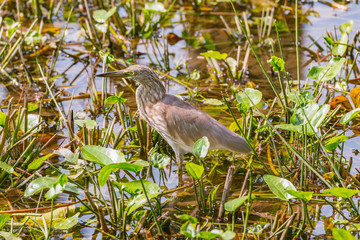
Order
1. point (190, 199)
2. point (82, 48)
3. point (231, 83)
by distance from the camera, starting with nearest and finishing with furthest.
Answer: point (190, 199)
point (231, 83)
point (82, 48)

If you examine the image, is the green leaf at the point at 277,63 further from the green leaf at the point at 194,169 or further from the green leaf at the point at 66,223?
the green leaf at the point at 66,223

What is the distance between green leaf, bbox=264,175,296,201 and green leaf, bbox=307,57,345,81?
0.98 m

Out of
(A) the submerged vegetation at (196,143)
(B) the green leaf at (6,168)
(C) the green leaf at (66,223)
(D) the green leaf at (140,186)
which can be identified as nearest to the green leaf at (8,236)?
(A) the submerged vegetation at (196,143)

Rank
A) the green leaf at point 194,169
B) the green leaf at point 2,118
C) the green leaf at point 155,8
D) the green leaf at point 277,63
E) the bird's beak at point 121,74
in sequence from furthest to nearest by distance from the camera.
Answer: the green leaf at point 155,8 → the bird's beak at point 121,74 → the green leaf at point 2,118 → the green leaf at point 277,63 → the green leaf at point 194,169

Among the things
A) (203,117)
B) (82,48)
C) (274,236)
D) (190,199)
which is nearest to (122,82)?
(82,48)

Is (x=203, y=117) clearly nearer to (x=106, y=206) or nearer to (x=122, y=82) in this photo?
(x=106, y=206)

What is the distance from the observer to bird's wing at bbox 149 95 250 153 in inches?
131

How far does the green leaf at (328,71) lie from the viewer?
3201 mm

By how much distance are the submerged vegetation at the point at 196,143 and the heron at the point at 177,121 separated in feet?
0.49

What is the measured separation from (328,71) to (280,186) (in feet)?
3.50

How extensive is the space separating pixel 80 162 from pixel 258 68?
2449mm

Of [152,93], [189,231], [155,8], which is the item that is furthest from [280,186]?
[155,8]

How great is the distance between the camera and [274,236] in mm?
2580

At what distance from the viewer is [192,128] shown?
3459 millimetres
